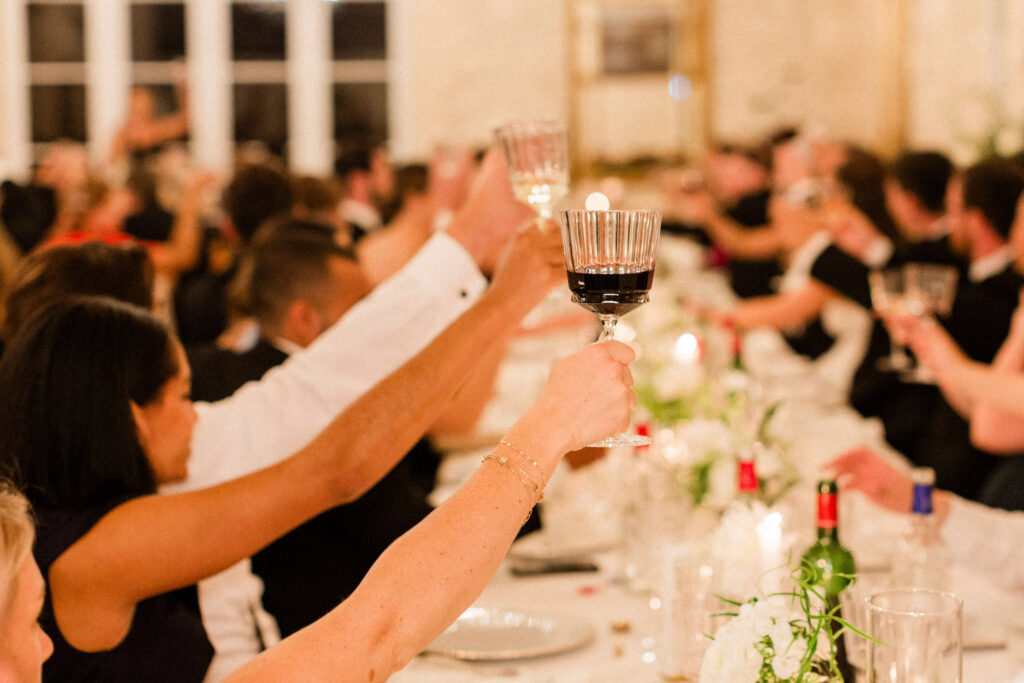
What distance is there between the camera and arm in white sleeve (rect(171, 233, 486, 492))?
1.81 m

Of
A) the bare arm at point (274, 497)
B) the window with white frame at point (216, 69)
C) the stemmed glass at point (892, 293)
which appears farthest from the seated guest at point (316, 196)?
the window with white frame at point (216, 69)

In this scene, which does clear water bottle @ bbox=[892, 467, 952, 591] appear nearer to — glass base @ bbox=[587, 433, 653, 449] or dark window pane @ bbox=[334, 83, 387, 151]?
glass base @ bbox=[587, 433, 653, 449]

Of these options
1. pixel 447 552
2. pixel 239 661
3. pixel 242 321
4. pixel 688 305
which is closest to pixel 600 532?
pixel 239 661

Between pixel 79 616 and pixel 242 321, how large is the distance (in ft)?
7.15

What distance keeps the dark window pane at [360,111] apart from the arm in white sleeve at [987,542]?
855cm

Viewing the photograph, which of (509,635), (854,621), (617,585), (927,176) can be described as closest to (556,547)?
(617,585)

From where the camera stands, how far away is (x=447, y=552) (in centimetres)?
103

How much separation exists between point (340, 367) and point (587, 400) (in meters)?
0.85

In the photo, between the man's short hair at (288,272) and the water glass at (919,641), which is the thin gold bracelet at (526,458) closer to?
the water glass at (919,641)

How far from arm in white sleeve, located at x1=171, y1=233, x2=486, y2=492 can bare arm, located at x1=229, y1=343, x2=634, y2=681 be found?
2.45 feet

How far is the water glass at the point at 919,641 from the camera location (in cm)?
122

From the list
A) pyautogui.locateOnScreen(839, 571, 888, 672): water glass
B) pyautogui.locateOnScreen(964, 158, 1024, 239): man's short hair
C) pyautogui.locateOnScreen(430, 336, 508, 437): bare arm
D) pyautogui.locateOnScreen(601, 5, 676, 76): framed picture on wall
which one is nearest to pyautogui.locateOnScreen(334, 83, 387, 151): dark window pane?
pyautogui.locateOnScreen(601, 5, 676, 76): framed picture on wall

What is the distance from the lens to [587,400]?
1.08 metres

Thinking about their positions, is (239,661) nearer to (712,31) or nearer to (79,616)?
(79,616)
